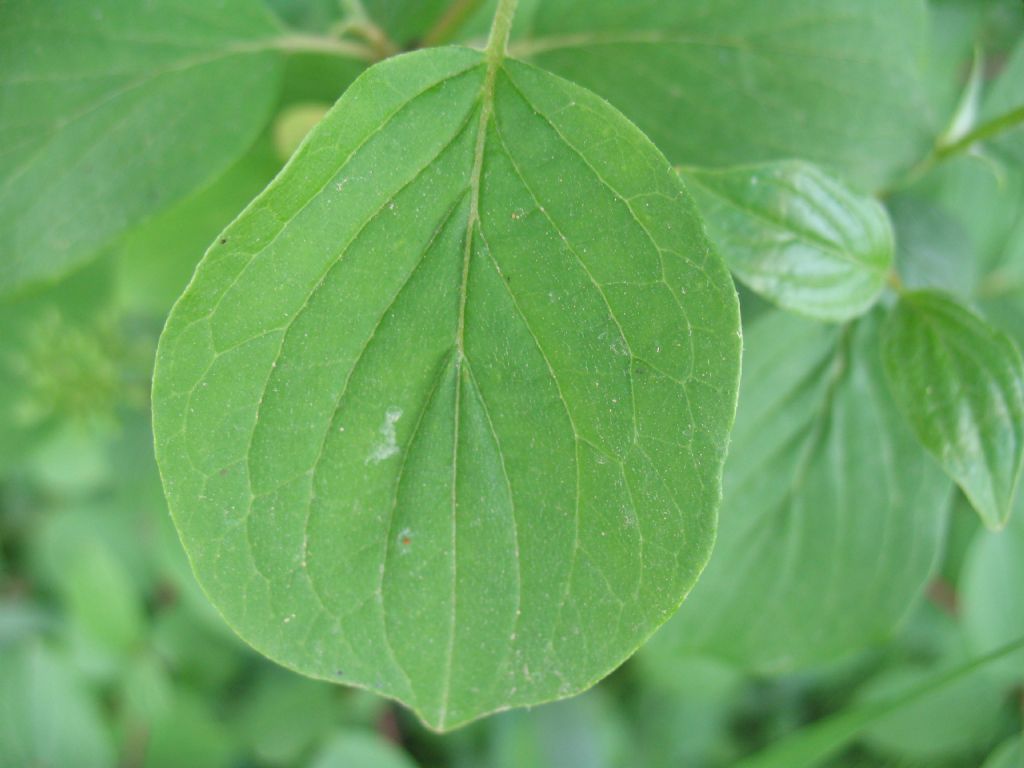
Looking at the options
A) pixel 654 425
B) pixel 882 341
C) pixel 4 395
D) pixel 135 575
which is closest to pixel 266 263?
pixel 654 425

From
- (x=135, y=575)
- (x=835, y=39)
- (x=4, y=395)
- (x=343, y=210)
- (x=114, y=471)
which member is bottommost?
(x=135, y=575)

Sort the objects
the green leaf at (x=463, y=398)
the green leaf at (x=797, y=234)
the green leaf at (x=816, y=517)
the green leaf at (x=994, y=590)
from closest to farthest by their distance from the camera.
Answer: the green leaf at (x=463, y=398), the green leaf at (x=797, y=234), the green leaf at (x=816, y=517), the green leaf at (x=994, y=590)

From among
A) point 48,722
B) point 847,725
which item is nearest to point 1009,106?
point 847,725

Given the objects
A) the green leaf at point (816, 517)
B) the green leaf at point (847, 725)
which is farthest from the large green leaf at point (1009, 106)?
the green leaf at point (847, 725)

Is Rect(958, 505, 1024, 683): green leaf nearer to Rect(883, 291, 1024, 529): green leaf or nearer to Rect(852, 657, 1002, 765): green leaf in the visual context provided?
Rect(852, 657, 1002, 765): green leaf

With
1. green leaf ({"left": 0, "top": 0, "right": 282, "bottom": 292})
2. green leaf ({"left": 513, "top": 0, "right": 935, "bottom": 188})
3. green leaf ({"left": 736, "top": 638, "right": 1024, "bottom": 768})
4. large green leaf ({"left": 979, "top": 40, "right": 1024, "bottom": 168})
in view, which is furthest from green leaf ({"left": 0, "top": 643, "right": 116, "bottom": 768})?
large green leaf ({"left": 979, "top": 40, "right": 1024, "bottom": 168})

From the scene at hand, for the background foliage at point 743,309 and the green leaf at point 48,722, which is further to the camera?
the green leaf at point 48,722

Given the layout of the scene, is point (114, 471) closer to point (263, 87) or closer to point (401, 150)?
point (263, 87)

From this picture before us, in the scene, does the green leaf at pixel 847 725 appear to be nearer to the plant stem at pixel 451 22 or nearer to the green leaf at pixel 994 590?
the green leaf at pixel 994 590
